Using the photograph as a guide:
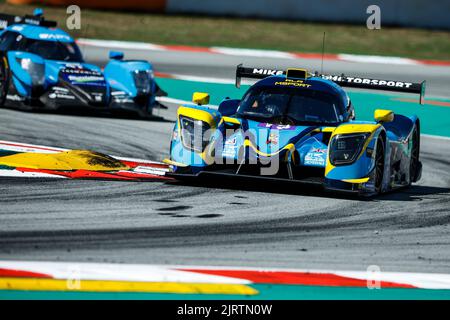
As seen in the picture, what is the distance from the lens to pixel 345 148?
10227mm

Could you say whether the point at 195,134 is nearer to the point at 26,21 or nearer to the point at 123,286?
the point at 123,286

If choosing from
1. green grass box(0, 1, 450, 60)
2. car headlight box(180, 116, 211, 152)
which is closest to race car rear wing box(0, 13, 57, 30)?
car headlight box(180, 116, 211, 152)

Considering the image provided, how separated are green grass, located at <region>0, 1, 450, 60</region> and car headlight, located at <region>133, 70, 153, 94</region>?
8.52m

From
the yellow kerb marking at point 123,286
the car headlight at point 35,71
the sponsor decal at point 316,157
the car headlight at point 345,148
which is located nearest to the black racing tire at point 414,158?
the car headlight at point 345,148

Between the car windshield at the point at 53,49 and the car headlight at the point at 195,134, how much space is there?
6088 millimetres

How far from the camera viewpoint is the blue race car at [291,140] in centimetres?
1022

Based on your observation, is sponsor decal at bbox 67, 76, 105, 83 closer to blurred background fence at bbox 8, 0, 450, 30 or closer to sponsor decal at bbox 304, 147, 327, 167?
sponsor decal at bbox 304, 147, 327, 167

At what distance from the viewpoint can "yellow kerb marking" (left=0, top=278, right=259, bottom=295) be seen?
6.24 m

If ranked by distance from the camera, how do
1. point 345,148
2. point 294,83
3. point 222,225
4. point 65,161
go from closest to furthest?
point 222,225 → point 345,148 → point 65,161 → point 294,83

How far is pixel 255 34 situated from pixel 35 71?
434 inches

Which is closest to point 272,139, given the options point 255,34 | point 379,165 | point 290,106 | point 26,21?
point 290,106

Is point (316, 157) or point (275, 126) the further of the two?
point (275, 126)

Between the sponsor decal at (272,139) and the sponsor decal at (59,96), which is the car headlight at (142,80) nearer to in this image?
the sponsor decal at (59,96)

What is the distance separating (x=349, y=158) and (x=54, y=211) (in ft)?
10.1
